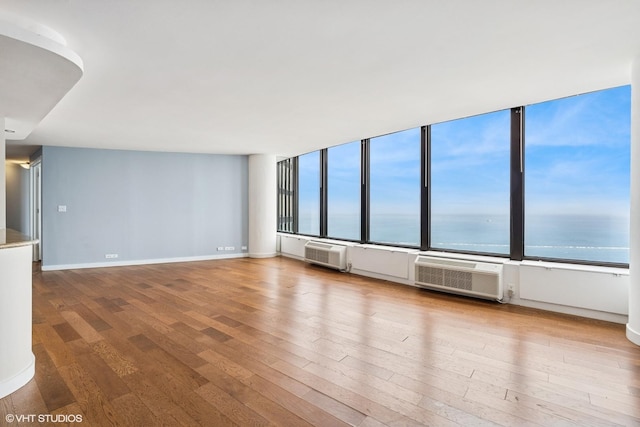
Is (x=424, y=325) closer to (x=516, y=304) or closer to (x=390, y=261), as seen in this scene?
(x=516, y=304)

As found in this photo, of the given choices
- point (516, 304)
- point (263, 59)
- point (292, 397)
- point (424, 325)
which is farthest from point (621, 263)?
point (263, 59)

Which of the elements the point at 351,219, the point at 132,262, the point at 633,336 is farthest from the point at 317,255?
the point at 633,336

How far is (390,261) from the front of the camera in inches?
225

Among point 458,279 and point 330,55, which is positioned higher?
point 330,55

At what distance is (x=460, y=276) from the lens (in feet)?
15.0

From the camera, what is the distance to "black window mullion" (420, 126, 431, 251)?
5.44m

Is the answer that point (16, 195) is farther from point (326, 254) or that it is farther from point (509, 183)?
point (509, 183)

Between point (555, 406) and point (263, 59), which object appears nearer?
point (555, 406)

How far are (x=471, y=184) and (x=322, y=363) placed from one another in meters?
3.93

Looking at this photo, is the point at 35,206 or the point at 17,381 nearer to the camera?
the point at 17,381

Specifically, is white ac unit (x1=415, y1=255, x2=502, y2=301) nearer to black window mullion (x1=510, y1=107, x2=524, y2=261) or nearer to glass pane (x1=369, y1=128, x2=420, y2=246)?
black window mullion (x1=510, y1=107, x2=524, y2=261)

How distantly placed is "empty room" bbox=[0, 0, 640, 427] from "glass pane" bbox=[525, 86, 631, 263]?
3 cm

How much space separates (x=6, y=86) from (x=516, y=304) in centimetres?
613

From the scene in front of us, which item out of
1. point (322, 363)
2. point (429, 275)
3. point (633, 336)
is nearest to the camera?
point (322, 363)
